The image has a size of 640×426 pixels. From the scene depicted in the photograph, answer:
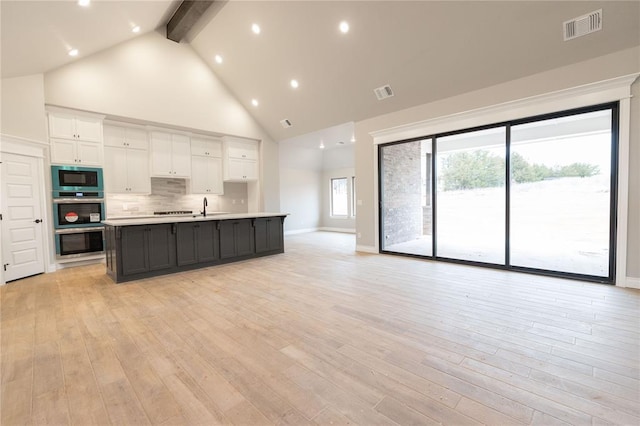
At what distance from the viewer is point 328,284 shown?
3900 mm

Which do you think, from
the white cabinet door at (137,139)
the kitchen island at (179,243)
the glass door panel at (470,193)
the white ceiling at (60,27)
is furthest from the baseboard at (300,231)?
the white ceiling at (60,27)

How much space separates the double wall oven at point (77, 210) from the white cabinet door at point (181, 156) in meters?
1.51

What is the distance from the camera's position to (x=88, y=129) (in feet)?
17.4

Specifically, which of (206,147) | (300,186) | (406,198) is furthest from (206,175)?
(406,198)

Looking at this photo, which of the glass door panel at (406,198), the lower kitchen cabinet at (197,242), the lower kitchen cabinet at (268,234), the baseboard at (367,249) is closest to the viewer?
the lower kitchen cabinet at (197,242)

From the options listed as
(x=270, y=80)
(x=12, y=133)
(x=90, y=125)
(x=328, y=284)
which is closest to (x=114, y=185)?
(x=90, y=125)

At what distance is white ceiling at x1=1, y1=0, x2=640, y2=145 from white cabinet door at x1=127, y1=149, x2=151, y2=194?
1925mm

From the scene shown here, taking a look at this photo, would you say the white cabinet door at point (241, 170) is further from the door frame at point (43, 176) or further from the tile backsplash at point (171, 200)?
the door frame at point (43, 176)

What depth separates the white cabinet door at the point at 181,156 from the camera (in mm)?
6590

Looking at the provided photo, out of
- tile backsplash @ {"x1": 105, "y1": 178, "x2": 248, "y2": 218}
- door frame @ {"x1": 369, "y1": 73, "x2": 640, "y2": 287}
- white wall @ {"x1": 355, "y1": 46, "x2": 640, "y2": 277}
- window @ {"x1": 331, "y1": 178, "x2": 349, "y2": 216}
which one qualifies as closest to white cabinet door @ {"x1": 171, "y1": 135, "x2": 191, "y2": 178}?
tile backsplash @ {"x1": 105, "y1": 178, "x2": 248, "y2": 218}

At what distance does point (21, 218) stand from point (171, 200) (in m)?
Result: 2.72

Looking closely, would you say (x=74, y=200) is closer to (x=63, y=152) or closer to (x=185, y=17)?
(x=63, y=152)

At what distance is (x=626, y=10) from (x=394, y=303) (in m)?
4.10

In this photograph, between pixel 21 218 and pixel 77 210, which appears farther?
pixel 77 210
